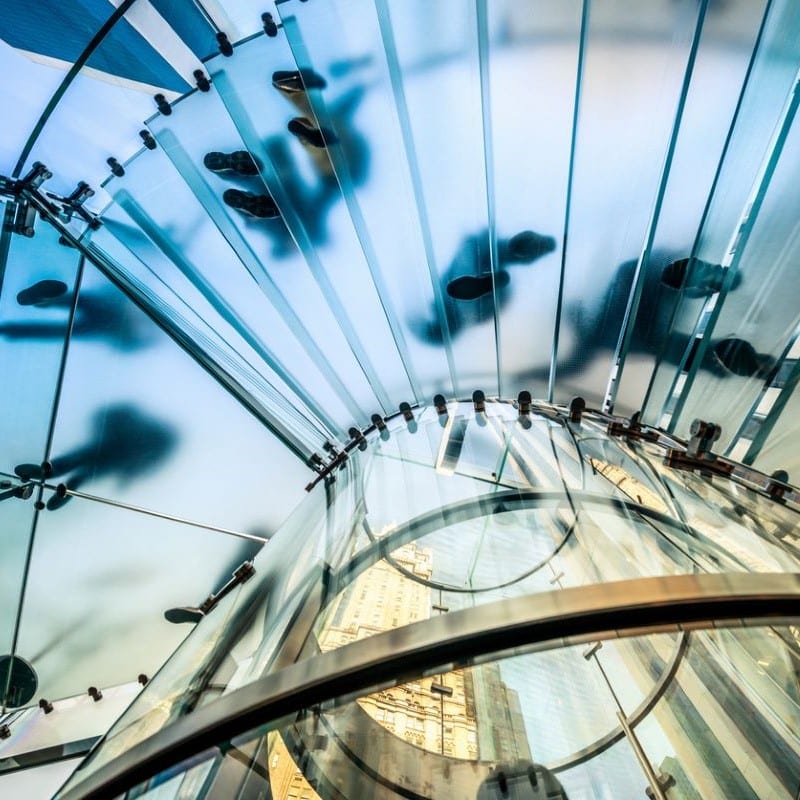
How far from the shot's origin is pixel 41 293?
438 cm

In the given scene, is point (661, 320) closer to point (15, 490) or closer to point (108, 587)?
point (15, 490)

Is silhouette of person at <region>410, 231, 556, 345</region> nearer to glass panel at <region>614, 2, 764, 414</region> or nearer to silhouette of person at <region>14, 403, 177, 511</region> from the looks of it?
glass panel at <region>614, 2, 764, 414</region>

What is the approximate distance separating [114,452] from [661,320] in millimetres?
5874

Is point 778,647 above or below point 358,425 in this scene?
below

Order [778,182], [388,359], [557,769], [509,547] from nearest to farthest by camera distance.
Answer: [557,769], [509,547], [778,182], [388,359]

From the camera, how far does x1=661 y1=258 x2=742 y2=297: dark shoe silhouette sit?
3602 mm

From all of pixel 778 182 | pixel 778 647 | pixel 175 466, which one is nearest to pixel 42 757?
pixel 175 466

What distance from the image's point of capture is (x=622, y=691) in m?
1.48

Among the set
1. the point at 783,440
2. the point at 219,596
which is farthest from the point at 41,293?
the point at 783,440

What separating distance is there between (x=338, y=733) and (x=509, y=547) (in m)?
1.49

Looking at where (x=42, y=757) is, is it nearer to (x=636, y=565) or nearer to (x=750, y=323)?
(x=636, y=565)

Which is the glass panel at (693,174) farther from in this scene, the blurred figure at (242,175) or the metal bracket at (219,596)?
the metal bracket at (219,596)

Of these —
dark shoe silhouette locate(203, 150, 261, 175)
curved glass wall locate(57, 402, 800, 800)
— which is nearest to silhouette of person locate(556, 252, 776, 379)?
curved glass wall locate(57, 402, 800, 800)

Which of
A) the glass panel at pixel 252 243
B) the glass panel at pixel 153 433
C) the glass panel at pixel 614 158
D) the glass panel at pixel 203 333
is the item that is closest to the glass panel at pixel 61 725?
the glass panel at pixel 153 433
